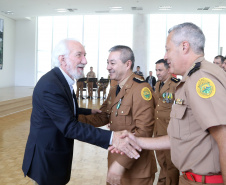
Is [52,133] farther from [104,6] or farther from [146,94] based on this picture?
[104,6]

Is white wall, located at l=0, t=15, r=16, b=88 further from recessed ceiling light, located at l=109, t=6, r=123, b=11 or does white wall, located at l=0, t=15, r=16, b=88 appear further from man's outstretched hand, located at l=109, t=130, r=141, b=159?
man's outstretched hand, located at l=109, t=130, r=141, b=159

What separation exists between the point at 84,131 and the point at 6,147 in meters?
3.78

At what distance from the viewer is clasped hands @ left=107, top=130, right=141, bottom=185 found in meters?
1.81

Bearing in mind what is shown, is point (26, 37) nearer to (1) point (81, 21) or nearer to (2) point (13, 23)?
(2) point (13, 23)

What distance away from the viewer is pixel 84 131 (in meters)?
1.80

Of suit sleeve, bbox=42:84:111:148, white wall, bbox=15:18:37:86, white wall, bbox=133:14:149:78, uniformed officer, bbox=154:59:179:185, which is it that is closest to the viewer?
suit sleeve, bbox=42:84:111:148

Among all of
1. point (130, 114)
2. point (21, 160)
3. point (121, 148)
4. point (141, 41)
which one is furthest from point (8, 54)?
point (121, 148)

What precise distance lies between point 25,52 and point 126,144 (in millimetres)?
17405

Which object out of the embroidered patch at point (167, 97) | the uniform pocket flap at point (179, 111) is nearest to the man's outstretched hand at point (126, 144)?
the uniform pocket flap at point (179, 111)

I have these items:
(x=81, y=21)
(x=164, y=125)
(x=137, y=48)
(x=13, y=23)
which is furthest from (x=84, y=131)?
(x=13, y=23)

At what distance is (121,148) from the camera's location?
1.83 m

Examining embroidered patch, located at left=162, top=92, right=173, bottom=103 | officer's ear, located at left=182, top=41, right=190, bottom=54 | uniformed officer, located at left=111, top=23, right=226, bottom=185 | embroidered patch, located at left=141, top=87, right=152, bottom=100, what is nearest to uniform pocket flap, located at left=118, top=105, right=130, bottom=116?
embroidered patch, located at left=141, top=87, right=152, bottom=100

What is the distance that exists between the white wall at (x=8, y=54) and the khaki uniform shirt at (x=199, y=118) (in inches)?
658

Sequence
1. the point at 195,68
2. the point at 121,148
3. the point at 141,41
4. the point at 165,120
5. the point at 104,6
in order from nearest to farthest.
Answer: the point at 195,68 < the point at 121,148 < the point at 165,120 < the point at 104,6 < the point at 141,41
